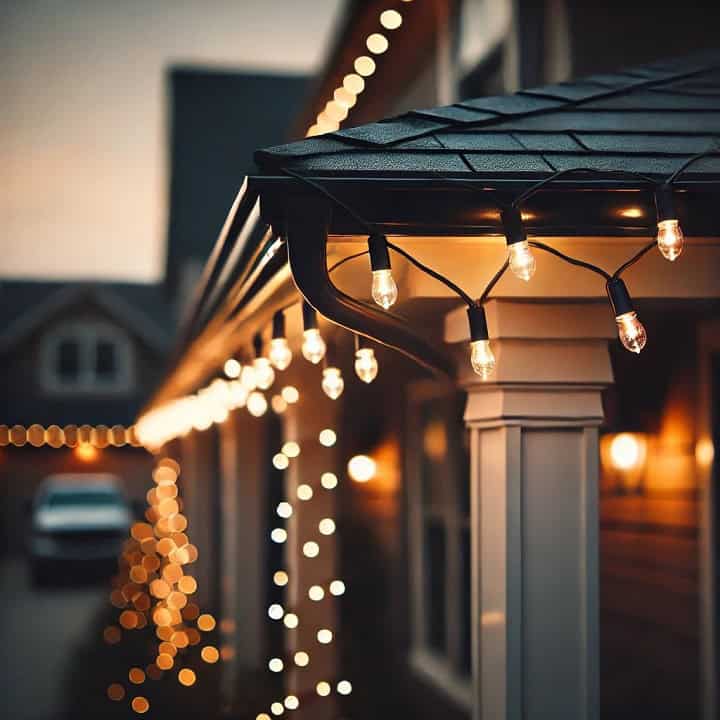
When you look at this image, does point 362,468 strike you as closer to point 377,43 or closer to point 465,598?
point 465,598

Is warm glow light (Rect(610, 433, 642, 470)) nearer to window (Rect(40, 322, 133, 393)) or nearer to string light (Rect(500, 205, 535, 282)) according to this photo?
string light (Rect(500, 205, 535, 282))

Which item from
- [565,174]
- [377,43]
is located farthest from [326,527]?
[377,43]

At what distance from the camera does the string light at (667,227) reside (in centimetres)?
363

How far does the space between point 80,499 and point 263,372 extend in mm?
19809

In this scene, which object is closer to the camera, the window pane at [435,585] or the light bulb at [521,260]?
the light bulb at [521,260]

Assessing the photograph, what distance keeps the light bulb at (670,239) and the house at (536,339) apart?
0.02 metres

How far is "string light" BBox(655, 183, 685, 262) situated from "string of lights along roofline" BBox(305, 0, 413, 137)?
4.93 meters

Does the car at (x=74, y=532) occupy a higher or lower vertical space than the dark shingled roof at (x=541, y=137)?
lower

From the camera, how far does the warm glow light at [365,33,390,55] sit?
9.50 meters

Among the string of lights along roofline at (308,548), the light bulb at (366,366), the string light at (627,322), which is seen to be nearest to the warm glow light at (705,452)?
the string of lights along roofline at (308,548)

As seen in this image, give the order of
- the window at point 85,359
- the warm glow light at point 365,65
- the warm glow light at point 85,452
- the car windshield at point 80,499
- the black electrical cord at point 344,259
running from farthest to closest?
1. the window at point 85,359
2. the warm glow light at point 85,452
3. the car windshield at point 80,499
4. the warm glow light at point 365,65
5. the black electrical cord at point 344,259

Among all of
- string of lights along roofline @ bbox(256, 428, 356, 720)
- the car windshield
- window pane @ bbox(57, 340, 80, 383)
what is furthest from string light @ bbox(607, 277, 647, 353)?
window pane @ bbox(57, 340, 80, 383)

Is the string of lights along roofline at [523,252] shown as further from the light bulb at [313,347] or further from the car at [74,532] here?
the car at [74,532]

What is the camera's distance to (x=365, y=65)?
10047 millimetres
